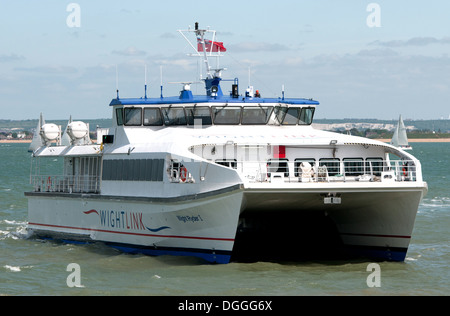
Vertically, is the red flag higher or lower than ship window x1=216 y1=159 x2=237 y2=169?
higher

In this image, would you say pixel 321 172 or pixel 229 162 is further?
pixel 229 162

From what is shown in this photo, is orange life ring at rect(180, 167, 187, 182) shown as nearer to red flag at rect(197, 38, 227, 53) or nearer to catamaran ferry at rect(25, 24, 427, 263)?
catamaran ferry at rect(25, 24, 427, 263)

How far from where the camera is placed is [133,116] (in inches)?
985

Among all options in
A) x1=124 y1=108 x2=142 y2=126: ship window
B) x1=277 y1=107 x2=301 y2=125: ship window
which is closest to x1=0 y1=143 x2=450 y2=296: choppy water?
x1=124 y1=108 x2=142 y2=126: ship window

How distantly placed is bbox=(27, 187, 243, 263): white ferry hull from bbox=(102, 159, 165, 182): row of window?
0.63 meters

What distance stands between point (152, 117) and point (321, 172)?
596 cm

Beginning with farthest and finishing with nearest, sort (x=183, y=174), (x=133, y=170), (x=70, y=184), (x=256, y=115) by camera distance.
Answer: (x=70, y=184), (x=256, y=115), (x=133, y=170), (x=183, y=174)

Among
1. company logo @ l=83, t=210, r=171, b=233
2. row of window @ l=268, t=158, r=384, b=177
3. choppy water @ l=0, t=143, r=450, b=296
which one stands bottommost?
choppy water @ l=0, t=143, r=450, b=296

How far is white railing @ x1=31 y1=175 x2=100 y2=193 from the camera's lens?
2665 centimetres

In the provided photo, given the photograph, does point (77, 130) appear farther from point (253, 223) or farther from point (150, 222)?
point (253, 223)

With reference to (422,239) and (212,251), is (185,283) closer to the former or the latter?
(212,251)

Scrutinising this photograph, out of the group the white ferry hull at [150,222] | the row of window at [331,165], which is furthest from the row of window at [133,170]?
the row of window at [331,165]

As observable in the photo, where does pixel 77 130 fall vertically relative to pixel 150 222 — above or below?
above

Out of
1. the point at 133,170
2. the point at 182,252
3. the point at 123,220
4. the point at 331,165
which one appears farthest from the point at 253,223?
the point at 133,170
